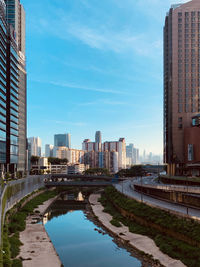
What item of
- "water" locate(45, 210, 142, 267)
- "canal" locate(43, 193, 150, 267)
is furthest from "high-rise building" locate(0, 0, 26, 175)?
"water" locate(45, 210, 142, 267)

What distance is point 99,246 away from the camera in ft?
162

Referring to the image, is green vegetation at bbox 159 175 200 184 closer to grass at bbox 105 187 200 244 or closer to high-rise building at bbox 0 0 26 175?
grass at bbox 105 187 200 244

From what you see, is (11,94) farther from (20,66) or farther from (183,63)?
(183,63)

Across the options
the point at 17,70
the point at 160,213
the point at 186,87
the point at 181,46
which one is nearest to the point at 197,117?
the point at 186,87

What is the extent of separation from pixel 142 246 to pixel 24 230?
25.8m

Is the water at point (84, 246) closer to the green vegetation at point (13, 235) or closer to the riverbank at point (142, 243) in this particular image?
the riverbank at point (142, 243)

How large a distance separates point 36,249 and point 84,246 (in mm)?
9646

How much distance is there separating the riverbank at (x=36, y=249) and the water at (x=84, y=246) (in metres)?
2.14

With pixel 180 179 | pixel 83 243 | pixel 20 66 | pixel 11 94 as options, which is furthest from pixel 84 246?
pixel 20 66

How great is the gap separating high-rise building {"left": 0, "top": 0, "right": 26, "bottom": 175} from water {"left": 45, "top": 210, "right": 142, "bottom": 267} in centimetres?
6768

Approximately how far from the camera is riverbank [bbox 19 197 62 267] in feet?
127

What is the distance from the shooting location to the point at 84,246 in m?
50.2

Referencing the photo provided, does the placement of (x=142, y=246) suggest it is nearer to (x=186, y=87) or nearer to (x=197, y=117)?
(x=197, y=117)

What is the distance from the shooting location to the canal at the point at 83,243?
4175 cm
